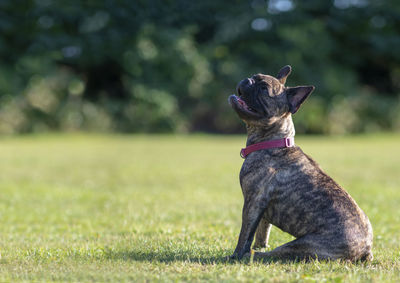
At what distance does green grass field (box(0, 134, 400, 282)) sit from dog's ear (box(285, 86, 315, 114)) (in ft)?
4.80

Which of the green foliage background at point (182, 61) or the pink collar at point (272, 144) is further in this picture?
the green foliage background at point (182, 61)

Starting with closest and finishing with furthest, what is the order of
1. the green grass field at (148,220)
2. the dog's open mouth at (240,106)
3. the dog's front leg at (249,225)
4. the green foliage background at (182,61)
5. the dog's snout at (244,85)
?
1. the green grass field at (148,220)
2. the dog's front leg at (249,225)
3. the dog's open mouth at (240,106)
4. the dog's snout at (244,85)
5. the green foliage background at (182,61)

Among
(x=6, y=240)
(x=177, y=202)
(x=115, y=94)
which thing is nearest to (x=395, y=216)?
(x=177, y=202)

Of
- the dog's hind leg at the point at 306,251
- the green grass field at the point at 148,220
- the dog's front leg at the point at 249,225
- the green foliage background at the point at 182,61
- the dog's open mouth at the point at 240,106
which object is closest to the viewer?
the green grass field at the point at 148,220

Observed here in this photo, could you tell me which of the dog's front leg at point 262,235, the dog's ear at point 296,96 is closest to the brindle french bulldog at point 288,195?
the dog's ear at point 296,96

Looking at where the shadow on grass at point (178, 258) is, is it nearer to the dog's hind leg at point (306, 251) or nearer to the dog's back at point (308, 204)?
the dog's hind leg at point (306, 251)

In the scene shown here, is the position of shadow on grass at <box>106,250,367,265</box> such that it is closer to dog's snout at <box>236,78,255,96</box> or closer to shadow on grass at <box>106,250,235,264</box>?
shadow on grass at <box>106,250,235,264</box>

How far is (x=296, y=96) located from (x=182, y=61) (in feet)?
84.8

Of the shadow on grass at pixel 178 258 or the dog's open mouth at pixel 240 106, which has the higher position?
the dog's open mouth at pixel 240 106

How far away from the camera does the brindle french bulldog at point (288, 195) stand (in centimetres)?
410

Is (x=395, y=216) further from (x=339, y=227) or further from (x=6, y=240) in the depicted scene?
(x=6, y=240)

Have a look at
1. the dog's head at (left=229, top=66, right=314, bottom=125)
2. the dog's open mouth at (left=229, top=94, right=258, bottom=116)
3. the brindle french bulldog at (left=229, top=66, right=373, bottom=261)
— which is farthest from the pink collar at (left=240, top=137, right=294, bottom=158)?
the dog's open mouth at (left=229, top=94, right=258, bottom=116)

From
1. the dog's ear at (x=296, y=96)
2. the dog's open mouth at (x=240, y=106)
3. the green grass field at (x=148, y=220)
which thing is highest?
the dog's ear at (x=296, y=96)

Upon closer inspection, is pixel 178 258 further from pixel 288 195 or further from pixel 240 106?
pixel 240 106
